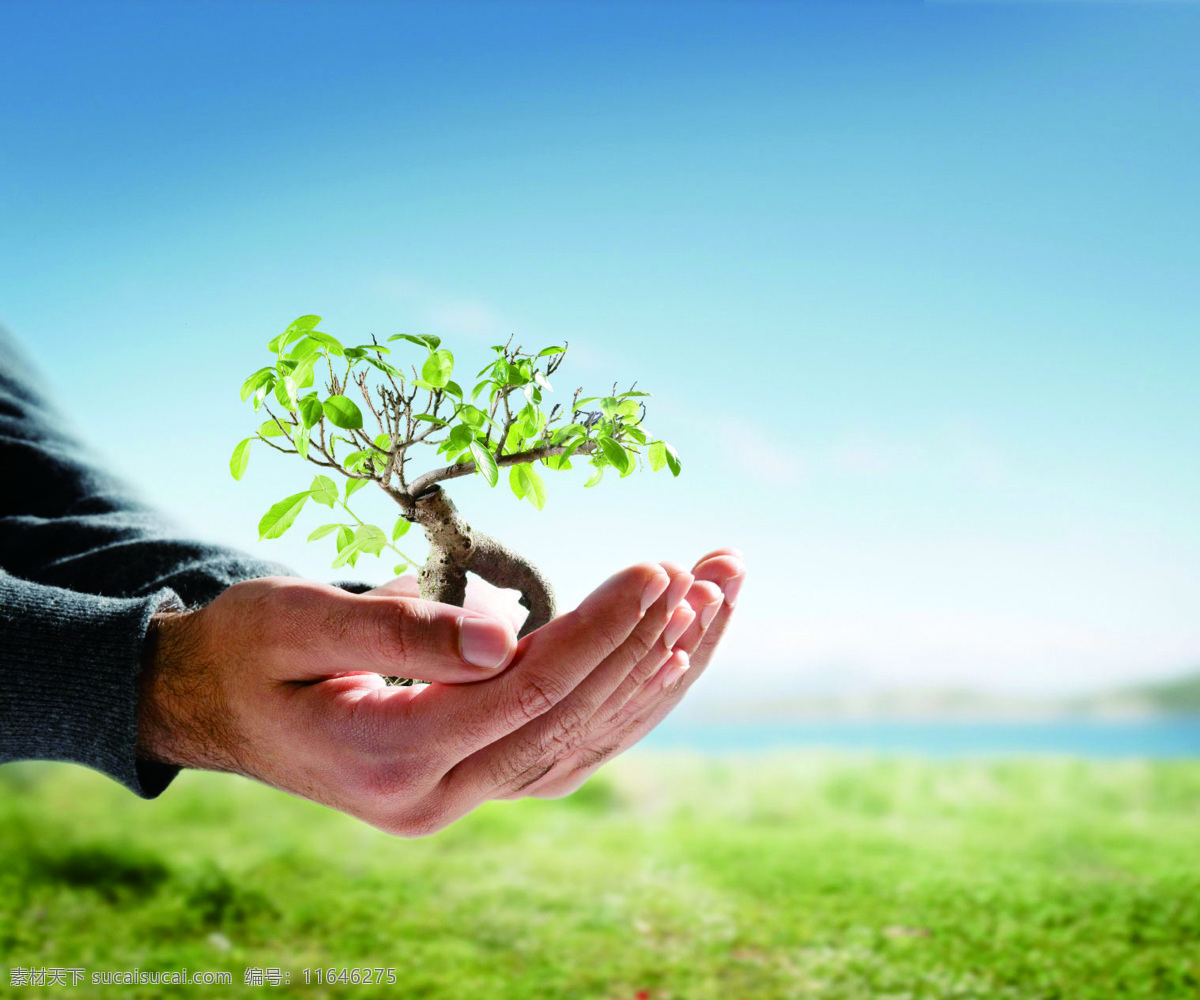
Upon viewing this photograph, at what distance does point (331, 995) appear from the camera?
85.0 inches

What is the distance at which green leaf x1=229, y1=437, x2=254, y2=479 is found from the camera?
92 centimetres

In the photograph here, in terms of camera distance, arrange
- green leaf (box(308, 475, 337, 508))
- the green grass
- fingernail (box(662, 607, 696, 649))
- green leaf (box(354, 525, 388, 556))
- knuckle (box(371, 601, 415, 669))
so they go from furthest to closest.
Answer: the green grass → green leaf (box(354, 525, 388, 556)) → green leaf (box(308, 475, 337, 508)) → fingernail (box(662, 607, 696, 649)) → knuckle (box(371, 601, 415, 669))

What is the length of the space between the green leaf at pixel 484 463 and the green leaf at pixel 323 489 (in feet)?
0.55

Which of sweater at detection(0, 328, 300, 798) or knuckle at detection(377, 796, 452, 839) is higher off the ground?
sweater at detection(0, 328, 300, 798)

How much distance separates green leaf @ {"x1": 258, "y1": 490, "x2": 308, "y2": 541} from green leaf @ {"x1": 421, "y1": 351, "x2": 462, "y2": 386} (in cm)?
18

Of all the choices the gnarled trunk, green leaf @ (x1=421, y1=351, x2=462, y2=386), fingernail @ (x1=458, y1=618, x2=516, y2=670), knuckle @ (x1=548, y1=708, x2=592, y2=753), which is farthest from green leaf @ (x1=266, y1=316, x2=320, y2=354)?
knuckle @ (x1=548, y1=708, x2=592, y2=753)

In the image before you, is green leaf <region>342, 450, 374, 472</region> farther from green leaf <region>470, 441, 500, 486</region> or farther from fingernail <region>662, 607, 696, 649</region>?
fingernail <region>662, 607, 696, 649</region>

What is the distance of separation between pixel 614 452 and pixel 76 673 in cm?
56

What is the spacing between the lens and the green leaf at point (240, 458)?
918mm

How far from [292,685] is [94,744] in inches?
9.2

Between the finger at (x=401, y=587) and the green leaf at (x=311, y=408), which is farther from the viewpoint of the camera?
the finger at (x=401, y=587)

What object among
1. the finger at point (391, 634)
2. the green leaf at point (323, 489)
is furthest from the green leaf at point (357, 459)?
the finger at point (391, 634)

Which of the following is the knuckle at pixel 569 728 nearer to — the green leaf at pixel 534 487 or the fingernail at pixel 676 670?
the fingernail at pixel 676 670

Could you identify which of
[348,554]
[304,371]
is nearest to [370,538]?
[348,554]
